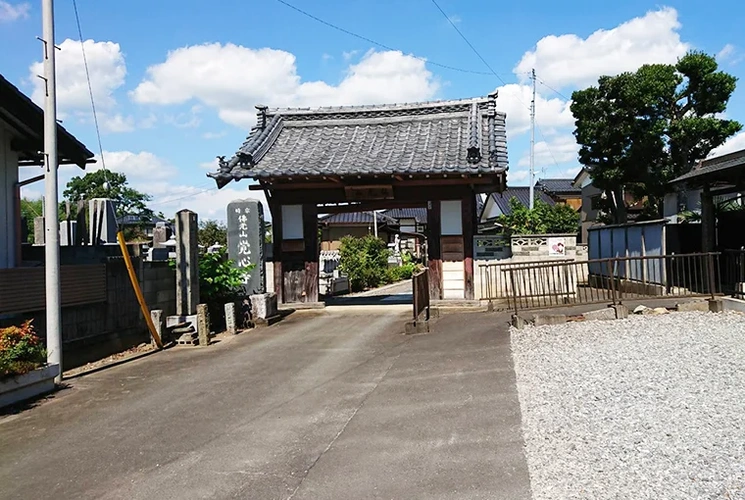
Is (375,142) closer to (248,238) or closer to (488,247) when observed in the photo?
(488,247)

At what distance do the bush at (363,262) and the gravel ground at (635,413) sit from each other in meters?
17.3

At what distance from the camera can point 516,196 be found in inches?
1893

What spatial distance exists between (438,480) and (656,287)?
452 inches

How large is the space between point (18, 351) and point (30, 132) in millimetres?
4033

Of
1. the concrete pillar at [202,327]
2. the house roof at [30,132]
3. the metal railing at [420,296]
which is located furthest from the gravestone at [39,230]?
the metal railing at [420,296]

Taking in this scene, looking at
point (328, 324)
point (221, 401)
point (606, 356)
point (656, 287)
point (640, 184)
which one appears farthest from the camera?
point (640, 184)

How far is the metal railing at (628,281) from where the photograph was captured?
462 inches

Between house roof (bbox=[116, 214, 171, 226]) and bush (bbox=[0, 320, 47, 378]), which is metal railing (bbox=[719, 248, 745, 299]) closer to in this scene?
bush (bbox=[0, 320, 47, 378])

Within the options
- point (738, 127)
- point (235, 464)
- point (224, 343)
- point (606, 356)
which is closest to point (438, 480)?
point (235, 464)

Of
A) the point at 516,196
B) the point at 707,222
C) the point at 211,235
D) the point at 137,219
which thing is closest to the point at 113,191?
the point at 137,219

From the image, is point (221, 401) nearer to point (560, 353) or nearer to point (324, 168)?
point (560, 353)

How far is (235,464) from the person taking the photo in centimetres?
504

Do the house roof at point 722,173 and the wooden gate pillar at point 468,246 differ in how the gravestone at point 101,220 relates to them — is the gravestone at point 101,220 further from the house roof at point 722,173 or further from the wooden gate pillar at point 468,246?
the house roof at point 722,173

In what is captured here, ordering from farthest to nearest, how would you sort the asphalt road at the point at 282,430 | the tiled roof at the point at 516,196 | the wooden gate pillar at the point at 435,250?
the tiled roof at the point at 516,196
the wooden gate pillar at the point at 435,250
the asphalt road at the point at 282,430
